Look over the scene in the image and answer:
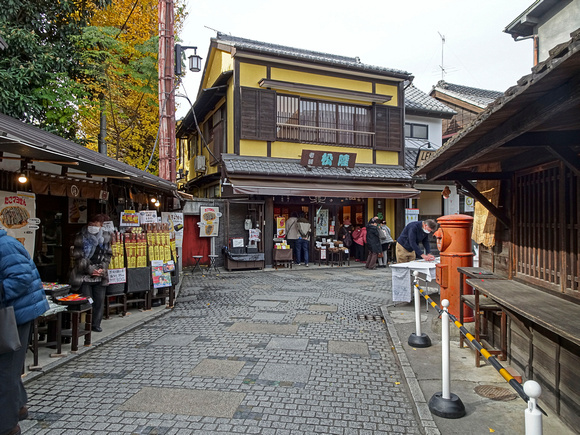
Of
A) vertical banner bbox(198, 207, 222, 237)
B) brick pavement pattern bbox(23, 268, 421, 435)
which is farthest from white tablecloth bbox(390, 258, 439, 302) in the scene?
vertical banner bbox(198, 207, 222, 237)

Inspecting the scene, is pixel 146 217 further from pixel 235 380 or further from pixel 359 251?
pixel 359 251

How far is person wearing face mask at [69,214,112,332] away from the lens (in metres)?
6.85

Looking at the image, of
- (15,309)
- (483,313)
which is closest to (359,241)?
(483,313)

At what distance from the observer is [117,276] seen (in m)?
7.84

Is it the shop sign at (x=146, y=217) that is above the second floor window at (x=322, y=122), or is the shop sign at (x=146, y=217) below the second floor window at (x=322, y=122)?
below

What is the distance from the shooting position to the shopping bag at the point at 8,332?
3.36m

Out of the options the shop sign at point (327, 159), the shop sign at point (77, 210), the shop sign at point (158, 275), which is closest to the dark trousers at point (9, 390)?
the shop sign at point (158, 275)

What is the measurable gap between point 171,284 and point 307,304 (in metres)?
3.27

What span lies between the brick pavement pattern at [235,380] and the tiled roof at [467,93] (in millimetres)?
21445

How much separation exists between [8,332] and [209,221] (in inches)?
482

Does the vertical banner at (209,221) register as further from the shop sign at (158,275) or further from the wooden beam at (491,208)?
the wooden beam at (491,208)

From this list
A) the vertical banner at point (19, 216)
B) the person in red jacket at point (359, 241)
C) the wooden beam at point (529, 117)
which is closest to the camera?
the wooden beam at point (529, 117)

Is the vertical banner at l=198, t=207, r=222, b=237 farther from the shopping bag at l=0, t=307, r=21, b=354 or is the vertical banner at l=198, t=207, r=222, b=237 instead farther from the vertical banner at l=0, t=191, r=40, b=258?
the shopping bag at l=0, t=307, r=21, b=354

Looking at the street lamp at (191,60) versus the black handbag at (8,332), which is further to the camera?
the street lamp at (191,60)
